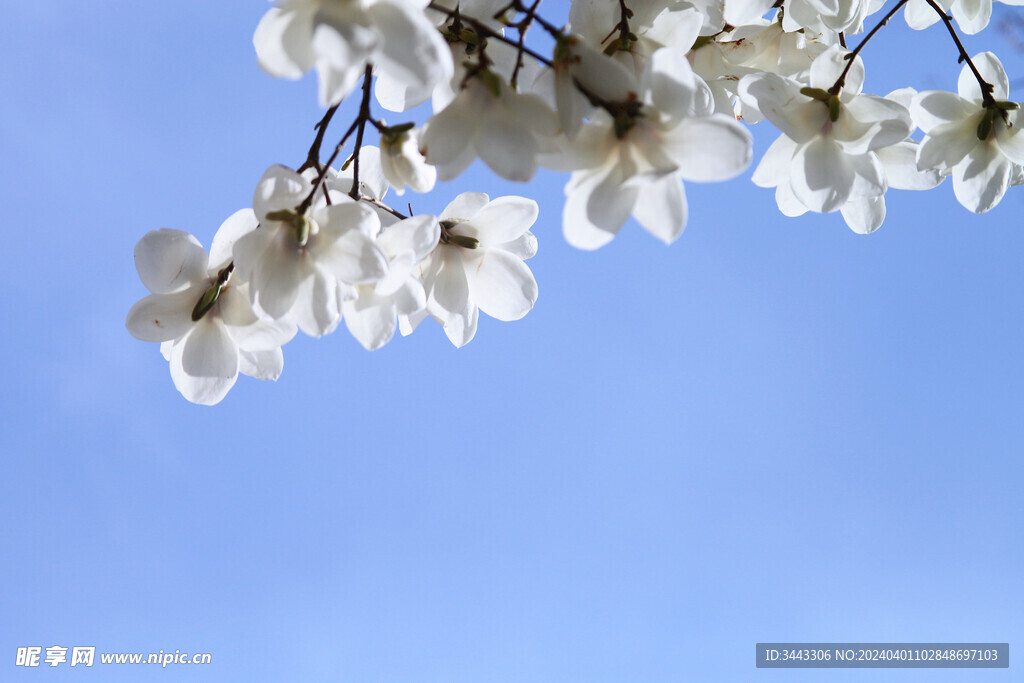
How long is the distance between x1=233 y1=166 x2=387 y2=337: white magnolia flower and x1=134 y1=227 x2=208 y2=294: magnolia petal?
82 millimetres

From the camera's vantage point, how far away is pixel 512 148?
40cm

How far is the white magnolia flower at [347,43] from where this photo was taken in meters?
0.35

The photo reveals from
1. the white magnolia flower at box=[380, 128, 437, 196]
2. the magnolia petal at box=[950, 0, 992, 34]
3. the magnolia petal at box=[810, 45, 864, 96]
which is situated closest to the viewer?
the white magnolia flower at box=[380, 128, 437, 196]

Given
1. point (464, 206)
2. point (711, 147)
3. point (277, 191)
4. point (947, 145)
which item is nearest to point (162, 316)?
point (277, 191)

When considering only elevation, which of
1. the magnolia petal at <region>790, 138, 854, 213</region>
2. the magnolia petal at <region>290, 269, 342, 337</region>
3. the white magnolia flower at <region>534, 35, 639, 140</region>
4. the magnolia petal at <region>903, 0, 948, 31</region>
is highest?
the magnolia petal at <region>903, 0, 948, 31</region>

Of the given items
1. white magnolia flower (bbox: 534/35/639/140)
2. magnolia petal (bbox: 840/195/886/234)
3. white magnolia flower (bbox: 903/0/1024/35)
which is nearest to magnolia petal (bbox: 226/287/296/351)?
white magnolia flower (bbox: 534/35/639/140)

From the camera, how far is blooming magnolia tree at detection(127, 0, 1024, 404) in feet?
1.27

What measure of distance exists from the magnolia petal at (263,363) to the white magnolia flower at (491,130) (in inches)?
7.1

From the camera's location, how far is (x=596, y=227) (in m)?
0.41

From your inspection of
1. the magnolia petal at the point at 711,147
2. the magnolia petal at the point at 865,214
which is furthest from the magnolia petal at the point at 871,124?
the magnolia petal at the point at 711,147

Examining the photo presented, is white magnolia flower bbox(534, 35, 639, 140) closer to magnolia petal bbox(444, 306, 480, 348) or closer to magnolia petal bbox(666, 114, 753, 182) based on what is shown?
magnolia petal bbox(666, 114, 753, 182)

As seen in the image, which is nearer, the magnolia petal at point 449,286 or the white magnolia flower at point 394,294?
the white magnolia flower at point 394,294

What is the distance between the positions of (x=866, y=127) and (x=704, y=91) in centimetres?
15

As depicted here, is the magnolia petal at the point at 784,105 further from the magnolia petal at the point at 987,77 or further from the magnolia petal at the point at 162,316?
the magnolia petal at the point at 162,316
